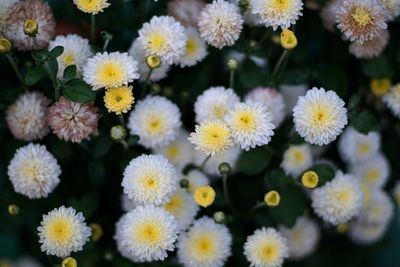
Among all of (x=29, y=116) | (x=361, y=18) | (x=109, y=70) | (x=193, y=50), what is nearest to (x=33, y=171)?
(x=29, y=116)

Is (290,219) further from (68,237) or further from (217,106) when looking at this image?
(68,237)

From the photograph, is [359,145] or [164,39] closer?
[164,39]

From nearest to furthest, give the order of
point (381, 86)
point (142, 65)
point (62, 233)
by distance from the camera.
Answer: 1. point (62, 233)
2. point (142, 65)
3. point (381, 86)

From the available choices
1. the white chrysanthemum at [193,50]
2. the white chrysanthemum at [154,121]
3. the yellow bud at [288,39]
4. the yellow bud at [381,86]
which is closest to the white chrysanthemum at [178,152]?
the white chrysanthemum at [154,121]

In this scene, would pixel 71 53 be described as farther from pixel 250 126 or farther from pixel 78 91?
pixel 250 126

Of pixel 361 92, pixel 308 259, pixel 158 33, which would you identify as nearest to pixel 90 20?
pixel 158 33

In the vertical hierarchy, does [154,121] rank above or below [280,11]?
below

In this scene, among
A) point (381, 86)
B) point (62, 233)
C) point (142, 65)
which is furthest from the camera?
point (381, 86)

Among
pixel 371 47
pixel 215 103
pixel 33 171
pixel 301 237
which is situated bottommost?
pixel 301 237
